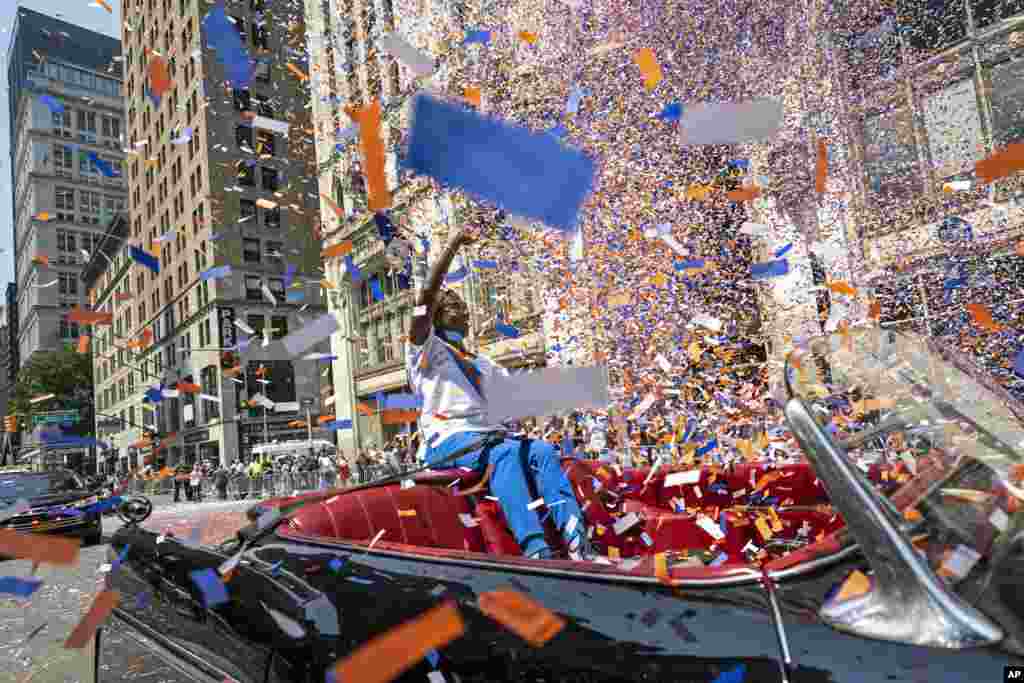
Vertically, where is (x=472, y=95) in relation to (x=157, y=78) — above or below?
above

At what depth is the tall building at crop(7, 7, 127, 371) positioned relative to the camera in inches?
2618

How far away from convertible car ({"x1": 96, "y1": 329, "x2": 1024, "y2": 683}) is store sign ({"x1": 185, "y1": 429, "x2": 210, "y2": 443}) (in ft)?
127

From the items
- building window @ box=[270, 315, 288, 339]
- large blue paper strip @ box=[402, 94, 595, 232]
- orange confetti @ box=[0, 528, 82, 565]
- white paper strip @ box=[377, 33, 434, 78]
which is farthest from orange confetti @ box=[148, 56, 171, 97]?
building window @ box=[270, 315, 288, 339]

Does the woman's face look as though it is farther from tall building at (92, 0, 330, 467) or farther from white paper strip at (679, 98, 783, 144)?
tall building at (92, 0, 330, 467)

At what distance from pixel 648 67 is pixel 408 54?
5.52 metres

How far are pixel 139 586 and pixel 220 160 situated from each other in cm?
3839

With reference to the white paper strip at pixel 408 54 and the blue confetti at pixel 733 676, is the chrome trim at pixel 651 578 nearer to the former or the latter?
the blue confetti at pixel 733 676

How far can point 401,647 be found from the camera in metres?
1.35

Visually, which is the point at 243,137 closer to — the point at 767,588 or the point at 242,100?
the point at 242,100

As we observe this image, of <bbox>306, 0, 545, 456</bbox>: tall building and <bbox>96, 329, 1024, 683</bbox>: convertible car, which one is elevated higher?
<bbox>306, 0, 545, 456</bbox>: tall building

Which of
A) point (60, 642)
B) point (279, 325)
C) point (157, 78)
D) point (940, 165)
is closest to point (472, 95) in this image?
point (157, 78)

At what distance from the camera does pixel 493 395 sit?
340cm

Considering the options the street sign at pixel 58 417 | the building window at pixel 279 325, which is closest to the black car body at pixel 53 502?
the building window at pixel 279 325

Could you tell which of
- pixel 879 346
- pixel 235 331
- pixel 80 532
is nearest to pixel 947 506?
pixel 879 346
